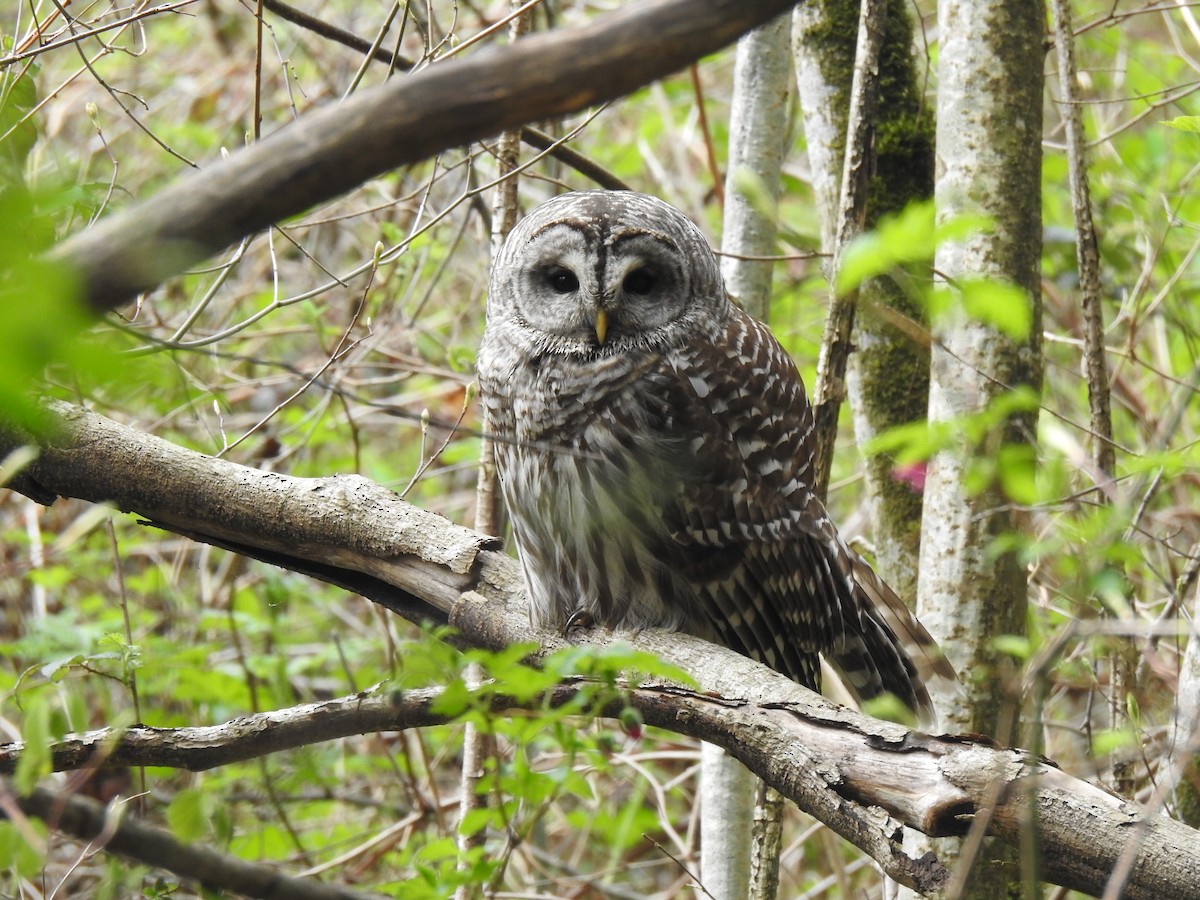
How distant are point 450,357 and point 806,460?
1.53 metres

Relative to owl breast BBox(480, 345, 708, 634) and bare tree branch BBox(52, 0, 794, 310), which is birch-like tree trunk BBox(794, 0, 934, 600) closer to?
owl breast BBox(480, 345, 708, 634)

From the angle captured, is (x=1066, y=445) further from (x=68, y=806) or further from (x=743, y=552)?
(x=743, y=552)

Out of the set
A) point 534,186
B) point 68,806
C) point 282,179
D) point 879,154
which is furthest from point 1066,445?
point 534,186

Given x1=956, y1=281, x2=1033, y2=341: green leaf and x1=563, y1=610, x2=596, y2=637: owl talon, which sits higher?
x1=956, y1=281, x2=1033, y2=341: green leaf

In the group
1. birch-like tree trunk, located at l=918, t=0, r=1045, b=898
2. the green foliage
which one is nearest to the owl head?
the green foliage

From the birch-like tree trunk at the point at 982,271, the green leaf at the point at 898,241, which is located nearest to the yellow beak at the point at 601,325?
the birch-like tree trunk at the point at 982,271

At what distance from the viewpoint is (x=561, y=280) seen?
3.64 meters

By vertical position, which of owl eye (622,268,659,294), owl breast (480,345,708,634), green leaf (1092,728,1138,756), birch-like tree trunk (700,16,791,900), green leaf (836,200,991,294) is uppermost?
birch-like tree trunk (700,16,791,900)

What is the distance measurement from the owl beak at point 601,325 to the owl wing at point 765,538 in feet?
0.75

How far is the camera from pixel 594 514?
137 inches

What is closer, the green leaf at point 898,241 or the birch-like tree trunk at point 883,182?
the green leaf at point 898,241

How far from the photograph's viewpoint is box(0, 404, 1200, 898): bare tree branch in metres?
1.99

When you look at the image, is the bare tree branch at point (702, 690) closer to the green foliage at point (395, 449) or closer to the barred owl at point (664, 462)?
the green foliage at point (395, 449)

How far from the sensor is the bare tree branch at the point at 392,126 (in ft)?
3.67
